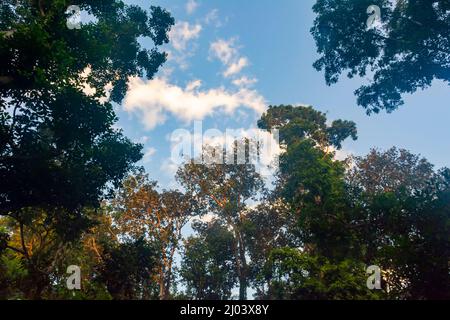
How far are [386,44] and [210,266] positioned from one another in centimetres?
2400

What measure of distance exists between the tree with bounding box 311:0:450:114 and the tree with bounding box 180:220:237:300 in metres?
20.8

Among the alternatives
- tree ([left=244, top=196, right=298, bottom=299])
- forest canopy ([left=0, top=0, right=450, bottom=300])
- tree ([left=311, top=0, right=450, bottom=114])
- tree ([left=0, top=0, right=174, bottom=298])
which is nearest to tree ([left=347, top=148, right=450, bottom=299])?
forest canopy ([left=0, top=0, right=450, bottom=300])

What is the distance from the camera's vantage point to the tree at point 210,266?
30141 millimetres

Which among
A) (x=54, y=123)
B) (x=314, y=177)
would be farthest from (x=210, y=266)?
(x=54, y=123)

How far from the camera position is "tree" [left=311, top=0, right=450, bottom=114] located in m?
11.8

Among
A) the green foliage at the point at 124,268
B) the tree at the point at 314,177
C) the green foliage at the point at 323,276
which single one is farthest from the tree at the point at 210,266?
the green foliage at the point at 124,268

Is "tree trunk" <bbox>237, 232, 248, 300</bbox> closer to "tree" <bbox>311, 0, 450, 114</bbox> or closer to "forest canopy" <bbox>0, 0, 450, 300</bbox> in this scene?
"forest canopy" <bbox>0, 0, 450, 300</bbox>

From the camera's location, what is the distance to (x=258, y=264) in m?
30.7

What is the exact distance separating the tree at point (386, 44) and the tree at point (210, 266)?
20.8 m

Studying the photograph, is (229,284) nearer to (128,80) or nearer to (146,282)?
(146,282)

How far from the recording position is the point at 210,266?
30.5m

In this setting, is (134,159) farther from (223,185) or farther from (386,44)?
(223,185)
